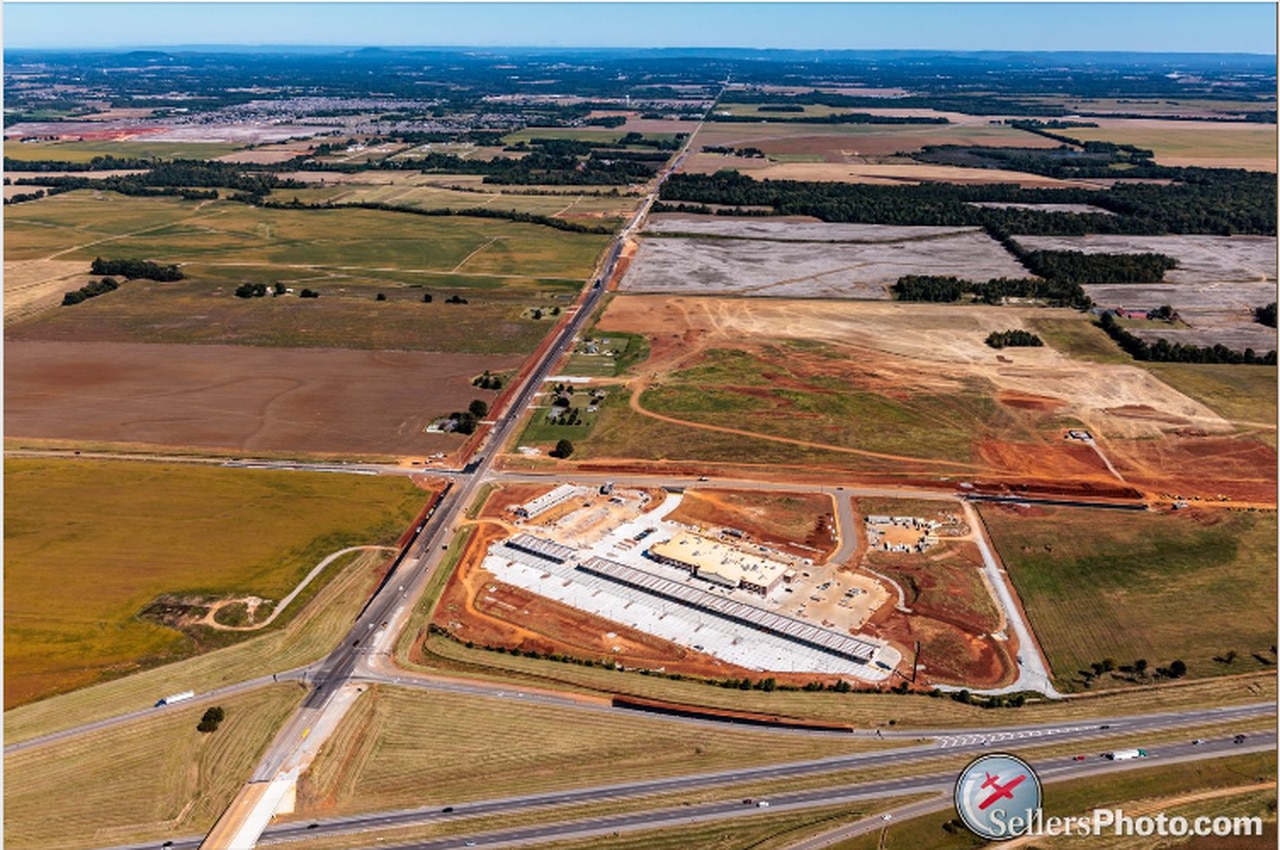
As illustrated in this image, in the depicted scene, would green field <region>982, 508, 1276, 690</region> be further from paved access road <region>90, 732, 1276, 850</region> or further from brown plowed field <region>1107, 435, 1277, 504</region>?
paved access road <region>90, 732, 1276, 850</region>

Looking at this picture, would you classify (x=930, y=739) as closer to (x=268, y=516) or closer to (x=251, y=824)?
(x=251, y=824)

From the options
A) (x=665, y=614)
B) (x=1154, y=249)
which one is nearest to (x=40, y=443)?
(x=665, y=614)

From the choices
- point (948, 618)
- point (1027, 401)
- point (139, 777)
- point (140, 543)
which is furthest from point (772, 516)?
point (140, 543)

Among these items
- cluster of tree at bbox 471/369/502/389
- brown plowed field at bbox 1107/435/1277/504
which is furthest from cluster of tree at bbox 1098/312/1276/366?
cluster of tree at bbox 471/369/502/389

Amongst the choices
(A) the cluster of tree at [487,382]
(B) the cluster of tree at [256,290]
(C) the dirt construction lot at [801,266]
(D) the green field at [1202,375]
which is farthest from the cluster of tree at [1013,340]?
(B) the cluster of tree at [256,290]

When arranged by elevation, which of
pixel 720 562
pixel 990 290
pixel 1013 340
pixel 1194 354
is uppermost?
pixel 990 290

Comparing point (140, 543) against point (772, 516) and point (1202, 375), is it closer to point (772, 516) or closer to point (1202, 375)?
point (772, 516)

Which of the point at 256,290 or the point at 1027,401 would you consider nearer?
the point at 1027,401

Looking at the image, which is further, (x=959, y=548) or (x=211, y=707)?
(x=959, y=548)
